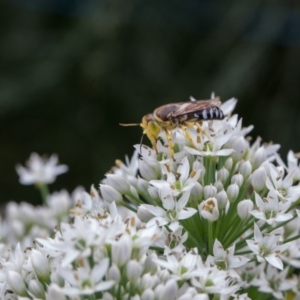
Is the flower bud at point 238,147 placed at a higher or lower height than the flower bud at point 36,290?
higher

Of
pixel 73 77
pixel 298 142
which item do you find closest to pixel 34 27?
pixel 73 77

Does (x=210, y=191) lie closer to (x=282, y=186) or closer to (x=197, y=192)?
(x=197, y=192)

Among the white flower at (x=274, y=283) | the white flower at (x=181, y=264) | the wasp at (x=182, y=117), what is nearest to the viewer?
the white flower at (x=181, y=264)

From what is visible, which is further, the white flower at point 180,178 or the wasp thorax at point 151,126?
the wasp thorax at point 151,126

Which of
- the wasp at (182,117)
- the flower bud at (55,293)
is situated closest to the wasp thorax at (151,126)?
the wasp at (182,117)

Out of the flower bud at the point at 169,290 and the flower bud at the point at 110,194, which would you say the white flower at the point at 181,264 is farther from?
the flower bud at the point at 110,194

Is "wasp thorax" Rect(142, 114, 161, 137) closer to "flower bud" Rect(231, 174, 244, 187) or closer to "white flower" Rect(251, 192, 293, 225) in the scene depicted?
"flower bud" Rect(231, 174, 244, 187)

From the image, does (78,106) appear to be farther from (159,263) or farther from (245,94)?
(159,263)

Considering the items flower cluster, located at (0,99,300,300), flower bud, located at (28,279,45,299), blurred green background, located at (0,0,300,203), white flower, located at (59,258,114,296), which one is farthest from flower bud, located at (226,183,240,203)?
blurred green background, located at (0,0,300,203)
